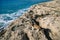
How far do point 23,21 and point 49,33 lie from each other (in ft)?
2.94

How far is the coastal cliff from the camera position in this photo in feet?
12.0

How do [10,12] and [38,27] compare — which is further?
[10,12]

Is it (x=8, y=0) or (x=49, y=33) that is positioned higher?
(x=49, y=33)

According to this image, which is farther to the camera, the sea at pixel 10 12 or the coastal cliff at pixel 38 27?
the sea at pixel 10 12

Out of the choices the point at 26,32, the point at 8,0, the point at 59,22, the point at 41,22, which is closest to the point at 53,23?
the point at 59,22

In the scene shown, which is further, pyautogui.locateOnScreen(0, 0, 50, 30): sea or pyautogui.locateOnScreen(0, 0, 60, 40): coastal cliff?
pyautogui.locateOnScreen(0, 0, 50, 30): sea

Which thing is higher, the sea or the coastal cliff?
the coastal cliff

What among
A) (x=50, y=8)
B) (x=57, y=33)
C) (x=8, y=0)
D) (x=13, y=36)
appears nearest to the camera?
(x=57, y=33)

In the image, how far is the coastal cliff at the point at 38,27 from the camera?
366cm

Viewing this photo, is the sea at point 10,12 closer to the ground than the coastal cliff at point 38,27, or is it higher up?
closer to the ground

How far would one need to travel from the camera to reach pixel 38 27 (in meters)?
3.93

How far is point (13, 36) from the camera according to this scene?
385 centimetres

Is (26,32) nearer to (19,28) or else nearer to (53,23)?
(19,28)

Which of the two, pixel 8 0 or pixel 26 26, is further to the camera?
pixel 8 0
